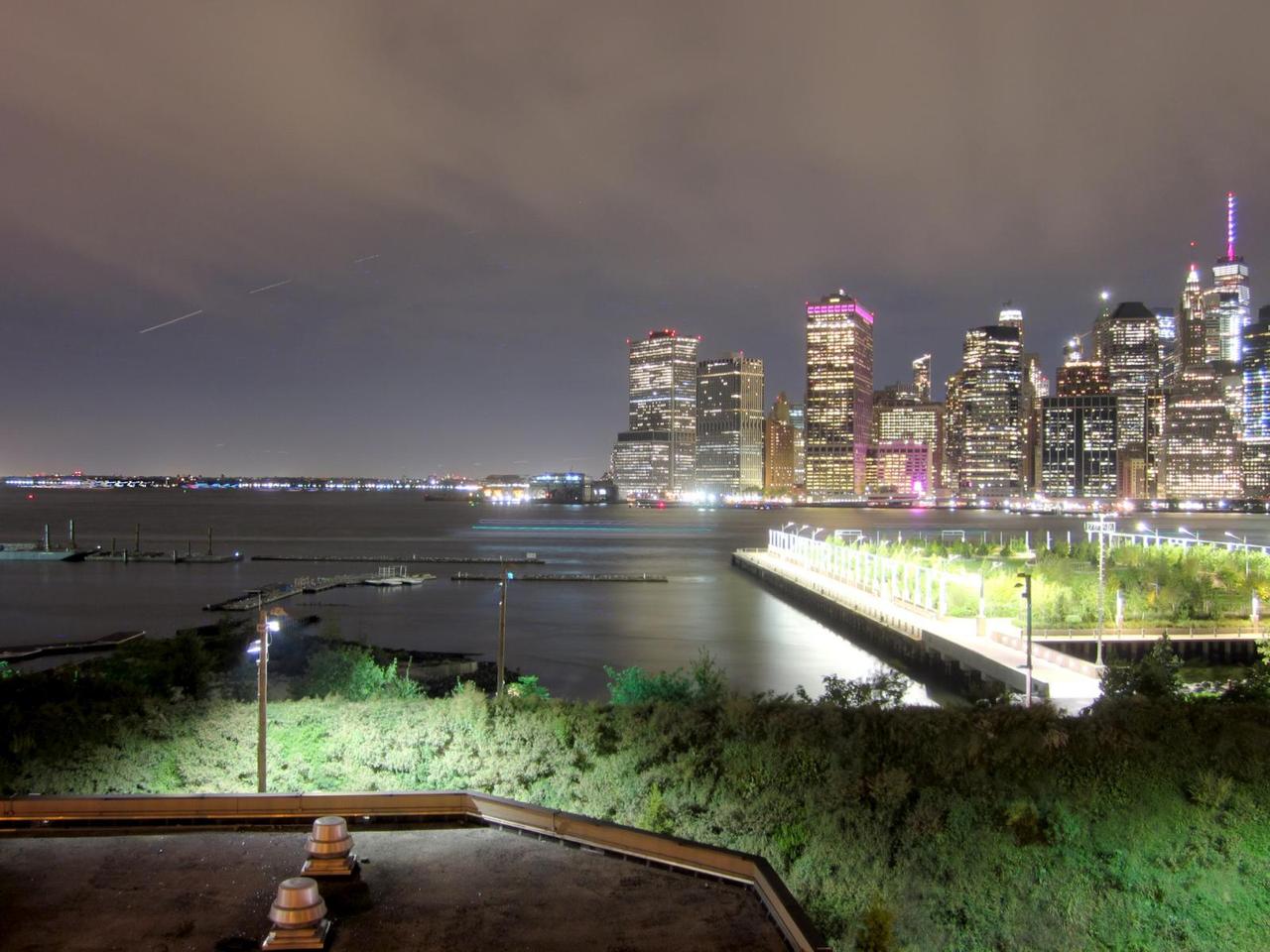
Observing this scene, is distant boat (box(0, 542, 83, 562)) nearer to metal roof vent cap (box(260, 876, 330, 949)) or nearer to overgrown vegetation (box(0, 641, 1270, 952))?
overgrown vegetation (box(0, 641, 1270, 952))

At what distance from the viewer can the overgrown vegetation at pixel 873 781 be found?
9.07 metres

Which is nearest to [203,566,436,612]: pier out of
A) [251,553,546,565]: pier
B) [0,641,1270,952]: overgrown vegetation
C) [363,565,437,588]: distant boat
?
[363,565,437,588]: distant boat

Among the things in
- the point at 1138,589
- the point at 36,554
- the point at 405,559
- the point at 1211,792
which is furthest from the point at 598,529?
the point at 1211,792

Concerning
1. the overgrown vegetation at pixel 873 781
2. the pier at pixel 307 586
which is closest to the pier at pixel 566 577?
the pier at pixel 307 586

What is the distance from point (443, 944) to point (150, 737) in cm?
680

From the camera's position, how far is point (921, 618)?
1195 inches

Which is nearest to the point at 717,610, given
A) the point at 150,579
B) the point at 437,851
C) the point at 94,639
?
the point at 94,639

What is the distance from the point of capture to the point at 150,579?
181 ft

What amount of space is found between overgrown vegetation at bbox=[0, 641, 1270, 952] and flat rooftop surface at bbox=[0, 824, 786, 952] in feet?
5.71

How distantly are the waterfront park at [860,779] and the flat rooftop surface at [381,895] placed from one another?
1.72 m

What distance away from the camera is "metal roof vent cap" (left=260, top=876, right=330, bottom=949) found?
5.70 m

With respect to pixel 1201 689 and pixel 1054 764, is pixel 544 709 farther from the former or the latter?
pixel 1201 689

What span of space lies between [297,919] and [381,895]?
97cm

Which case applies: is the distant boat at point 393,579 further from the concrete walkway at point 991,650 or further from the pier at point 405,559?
the concrete walkway at point 991,650
